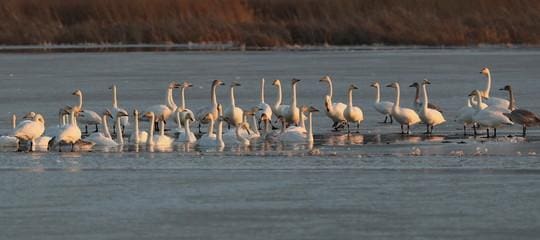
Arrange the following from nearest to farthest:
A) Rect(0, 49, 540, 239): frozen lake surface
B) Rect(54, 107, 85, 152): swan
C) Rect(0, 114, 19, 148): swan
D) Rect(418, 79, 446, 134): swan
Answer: Rect(0, 49, 540, 239): frozen lake surface, Rect(54, 107, 85, 152): swan, Rect(0, 114, 19, 148): swan, Rect(418, 79, 446, 134): swan

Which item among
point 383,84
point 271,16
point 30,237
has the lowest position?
point 30,237

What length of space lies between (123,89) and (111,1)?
65.2ft

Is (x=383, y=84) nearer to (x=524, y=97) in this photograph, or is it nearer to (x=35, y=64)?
(x=524, y=97)

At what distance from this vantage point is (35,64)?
1099 inches

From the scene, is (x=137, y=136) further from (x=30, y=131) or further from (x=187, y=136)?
(x=30, y=131)

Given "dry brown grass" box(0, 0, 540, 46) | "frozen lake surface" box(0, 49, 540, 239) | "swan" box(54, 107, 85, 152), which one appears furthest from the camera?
"dry brown grass" box(0, 0, 540, 46)

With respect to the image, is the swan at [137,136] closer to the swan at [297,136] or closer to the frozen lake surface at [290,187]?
the frozen lake surface at [290,187]

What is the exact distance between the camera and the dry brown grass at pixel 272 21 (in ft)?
118

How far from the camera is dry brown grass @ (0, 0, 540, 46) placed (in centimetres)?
3603

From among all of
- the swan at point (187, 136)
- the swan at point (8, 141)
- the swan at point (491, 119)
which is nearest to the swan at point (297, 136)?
the swan at point (187, 136)

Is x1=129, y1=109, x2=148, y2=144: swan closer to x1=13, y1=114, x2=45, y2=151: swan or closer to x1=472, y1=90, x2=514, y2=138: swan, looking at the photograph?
x1=13, y1=114, x2=45, y2=151: swan

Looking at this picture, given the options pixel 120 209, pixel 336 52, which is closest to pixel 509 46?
pixel 336 52

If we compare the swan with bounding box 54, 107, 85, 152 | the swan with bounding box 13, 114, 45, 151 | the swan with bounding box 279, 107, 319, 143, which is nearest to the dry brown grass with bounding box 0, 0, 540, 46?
the swan with bounding box 279, 107, 319, 143

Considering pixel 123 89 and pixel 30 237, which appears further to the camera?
pixel 123 89
